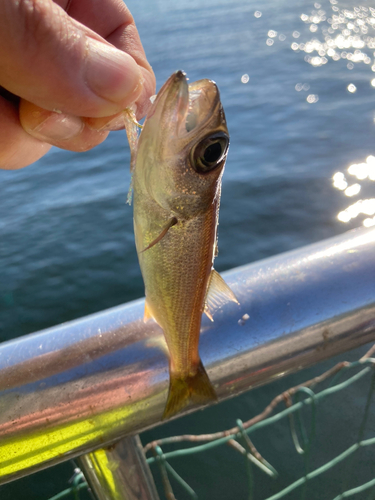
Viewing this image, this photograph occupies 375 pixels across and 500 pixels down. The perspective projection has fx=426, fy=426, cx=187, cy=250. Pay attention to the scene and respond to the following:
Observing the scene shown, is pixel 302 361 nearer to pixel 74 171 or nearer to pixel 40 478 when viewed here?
pixel 40 478

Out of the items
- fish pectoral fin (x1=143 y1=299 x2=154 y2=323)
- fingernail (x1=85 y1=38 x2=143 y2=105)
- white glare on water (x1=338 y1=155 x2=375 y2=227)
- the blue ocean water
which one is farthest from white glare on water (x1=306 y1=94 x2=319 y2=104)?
fish pectoral fin (x1=143 y1=299 x2=154 y2=323)

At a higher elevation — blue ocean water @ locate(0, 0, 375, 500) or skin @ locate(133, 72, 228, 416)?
skin @ locate(133, 72, 228, 416)

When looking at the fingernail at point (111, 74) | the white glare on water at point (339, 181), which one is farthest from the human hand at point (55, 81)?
the white glare on water at point (339, 181)

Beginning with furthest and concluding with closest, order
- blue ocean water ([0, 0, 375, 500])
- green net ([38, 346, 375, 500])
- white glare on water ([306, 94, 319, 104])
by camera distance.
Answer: white glare on water ([306, 94, 319, 104]) → blue ocean water ([0, 0, 375, 500]) → green net ([38, 346, 375, 500])

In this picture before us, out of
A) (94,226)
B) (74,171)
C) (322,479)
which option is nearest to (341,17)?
(74,171)

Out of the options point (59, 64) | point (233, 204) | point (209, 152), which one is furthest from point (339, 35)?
point (59, 64)

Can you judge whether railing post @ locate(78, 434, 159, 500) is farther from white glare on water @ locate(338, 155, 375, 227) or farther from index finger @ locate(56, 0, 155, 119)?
white glare on water @ locate(338, 155, 375, 227)

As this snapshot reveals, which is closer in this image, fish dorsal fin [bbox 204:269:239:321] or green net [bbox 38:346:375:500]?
fish dorsal fin [bbox 204:269:239:321]
